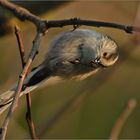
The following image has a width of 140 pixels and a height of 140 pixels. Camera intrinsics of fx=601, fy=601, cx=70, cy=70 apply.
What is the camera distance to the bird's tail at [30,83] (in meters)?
1.72

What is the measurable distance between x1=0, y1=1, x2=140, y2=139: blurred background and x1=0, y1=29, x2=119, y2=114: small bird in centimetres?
5

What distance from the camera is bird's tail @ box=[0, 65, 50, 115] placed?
A: 1722 millimetres

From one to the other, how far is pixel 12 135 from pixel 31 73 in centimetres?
75

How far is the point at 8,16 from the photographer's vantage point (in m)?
2.25

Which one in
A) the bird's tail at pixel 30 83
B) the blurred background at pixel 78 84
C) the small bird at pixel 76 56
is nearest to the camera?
Answer: the bird's tail at pixel 30 83

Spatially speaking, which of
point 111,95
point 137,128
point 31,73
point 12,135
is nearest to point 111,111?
point 111,95

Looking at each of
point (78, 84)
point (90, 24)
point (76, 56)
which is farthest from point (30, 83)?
point (78, 84)

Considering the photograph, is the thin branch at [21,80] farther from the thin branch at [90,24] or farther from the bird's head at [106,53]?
the bird's head at [106,53]

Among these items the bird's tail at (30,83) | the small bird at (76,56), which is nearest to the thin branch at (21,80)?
the bird's tail at (30,83)

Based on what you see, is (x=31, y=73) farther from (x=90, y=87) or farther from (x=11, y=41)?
(x=11, y=41)

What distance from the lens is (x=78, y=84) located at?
312 cm

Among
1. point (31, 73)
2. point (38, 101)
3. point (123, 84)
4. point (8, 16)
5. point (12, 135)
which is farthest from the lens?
point (123, 84)

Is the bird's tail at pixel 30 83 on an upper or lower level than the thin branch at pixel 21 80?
lower

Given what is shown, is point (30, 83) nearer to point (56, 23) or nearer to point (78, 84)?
point (56, 23)
